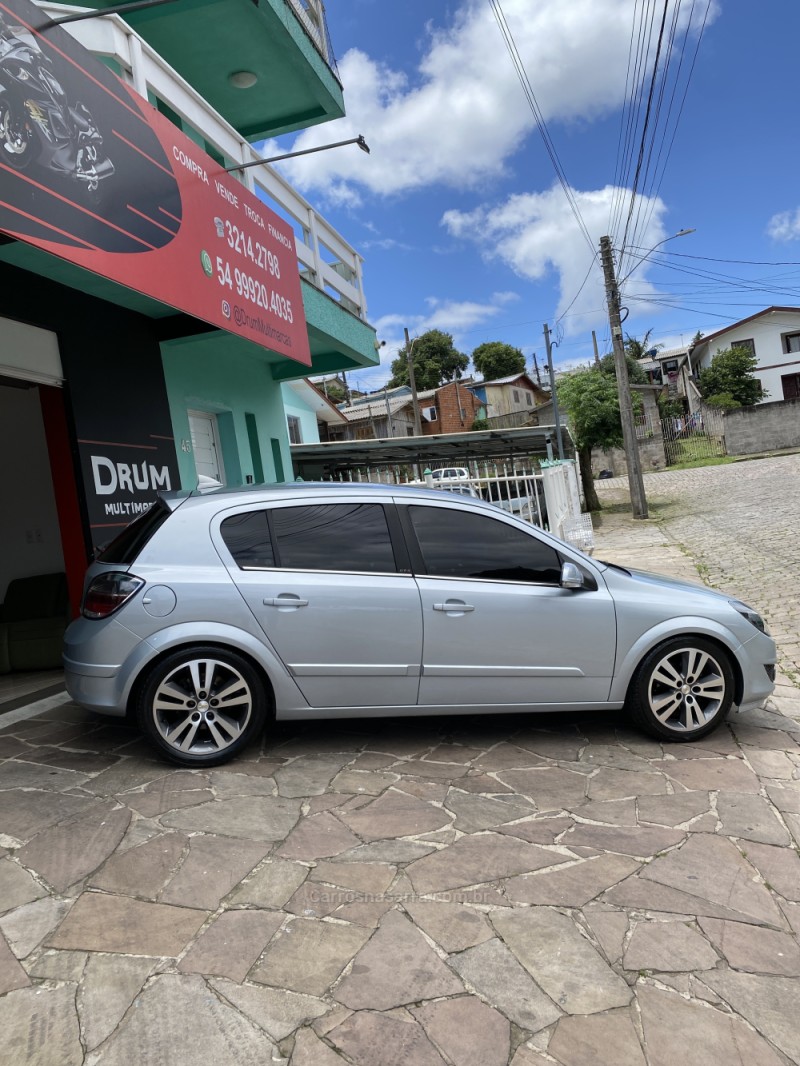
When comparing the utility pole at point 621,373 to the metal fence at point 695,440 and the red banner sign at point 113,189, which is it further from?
the metal fence at point 695,440

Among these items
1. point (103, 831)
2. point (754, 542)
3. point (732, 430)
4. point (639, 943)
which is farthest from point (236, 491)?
point (732, 430)

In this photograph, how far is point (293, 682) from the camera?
418 cm

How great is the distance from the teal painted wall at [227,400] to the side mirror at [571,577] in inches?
209

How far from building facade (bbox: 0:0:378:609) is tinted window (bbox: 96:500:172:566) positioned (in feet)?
5.32

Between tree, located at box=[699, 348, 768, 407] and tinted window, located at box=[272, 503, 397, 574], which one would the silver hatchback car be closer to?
tinted window, located at box=[272, 503, 397, 574]

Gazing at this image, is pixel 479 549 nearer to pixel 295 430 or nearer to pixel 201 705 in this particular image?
pixel 201 705

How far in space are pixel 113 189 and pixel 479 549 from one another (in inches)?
135

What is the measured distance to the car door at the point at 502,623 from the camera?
14.1 feet

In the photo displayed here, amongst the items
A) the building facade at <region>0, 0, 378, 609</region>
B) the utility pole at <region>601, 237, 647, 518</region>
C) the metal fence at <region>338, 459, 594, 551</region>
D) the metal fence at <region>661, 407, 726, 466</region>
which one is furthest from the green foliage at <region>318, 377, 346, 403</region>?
the building facade at <region>0, 0, 378, 609</region>

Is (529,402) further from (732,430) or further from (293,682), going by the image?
(293,682)

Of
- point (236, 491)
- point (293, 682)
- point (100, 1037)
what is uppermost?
point (236, 491)

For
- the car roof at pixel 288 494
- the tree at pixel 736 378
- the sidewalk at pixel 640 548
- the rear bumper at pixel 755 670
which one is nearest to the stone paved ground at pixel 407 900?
the rear bumper at pixel 755 670

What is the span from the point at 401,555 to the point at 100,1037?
8.97 feet

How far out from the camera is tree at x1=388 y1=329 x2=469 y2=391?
62.6 metres
